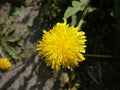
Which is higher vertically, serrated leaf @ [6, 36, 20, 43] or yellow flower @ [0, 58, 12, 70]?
serrated leaf @ [6, 36, 20, 43]

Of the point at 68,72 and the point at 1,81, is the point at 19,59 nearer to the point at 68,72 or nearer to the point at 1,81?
the point at 1,81

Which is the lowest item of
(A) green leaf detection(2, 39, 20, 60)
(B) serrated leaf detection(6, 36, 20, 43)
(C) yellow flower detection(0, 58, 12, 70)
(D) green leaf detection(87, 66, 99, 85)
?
(D) green leaf detection(87, 66, 99, 85)

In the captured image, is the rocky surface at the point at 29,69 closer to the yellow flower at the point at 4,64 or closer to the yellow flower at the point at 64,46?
the yellow flower at the point at 4,64

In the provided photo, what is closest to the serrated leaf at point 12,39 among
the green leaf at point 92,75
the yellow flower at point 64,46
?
the green leaf at point 92,75

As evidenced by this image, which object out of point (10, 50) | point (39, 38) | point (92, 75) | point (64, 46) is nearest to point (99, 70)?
point (92, 75)

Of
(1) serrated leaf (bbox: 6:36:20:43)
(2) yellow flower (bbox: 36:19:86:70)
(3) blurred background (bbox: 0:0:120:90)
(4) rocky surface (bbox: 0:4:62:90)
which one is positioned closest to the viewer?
(2) yellow flower (bbox: 36:19:86:70)

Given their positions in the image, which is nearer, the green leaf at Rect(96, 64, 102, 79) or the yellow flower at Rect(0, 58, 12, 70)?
the green leaf at Rect(96, 64, 102, 79)

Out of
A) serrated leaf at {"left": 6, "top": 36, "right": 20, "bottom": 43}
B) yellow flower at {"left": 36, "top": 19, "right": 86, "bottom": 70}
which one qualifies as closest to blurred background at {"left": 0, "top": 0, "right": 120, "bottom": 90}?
serrated leaf at {"left": 6, "top": 36, "right": 20, "bottom": 43}

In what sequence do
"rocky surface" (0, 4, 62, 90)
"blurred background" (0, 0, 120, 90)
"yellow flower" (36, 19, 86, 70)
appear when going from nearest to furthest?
"yellow flower" (36, 19, 86, 70) → "blurred background" (0, 0, 120, 90) → "rocky surface" (0, 4, 62, 90)

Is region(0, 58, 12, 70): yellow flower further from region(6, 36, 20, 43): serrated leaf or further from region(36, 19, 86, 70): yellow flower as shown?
region(36, 19, 86, 70): yellow flower
